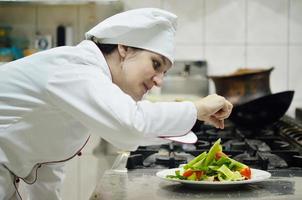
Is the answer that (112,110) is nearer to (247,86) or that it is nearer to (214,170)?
(214,170)

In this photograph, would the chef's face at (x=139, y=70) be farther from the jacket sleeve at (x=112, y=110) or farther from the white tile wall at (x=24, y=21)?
the white tile wall at (x=24, y=21)

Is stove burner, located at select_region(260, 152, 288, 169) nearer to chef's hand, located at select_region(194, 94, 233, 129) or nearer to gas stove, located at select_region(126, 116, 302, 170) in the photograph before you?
gas stove, located at select_region(126, 116, 302, 170)

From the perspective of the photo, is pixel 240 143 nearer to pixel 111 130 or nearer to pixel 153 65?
pixel 153 65

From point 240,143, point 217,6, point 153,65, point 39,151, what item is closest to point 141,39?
point 153,65

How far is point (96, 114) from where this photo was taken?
0.98 m

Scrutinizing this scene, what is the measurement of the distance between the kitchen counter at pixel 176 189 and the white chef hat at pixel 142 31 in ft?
0.93

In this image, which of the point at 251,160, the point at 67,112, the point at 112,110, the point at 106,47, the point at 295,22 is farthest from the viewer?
the point at 295,22

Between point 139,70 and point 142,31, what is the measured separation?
0.09 m

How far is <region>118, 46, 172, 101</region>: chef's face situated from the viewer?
1.13 metres

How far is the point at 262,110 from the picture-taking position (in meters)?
1.81

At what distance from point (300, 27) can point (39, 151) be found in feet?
5.89

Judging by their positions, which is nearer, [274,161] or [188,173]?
[188,173]

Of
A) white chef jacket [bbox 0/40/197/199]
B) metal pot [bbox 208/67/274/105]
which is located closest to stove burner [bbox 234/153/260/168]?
white chef jacket [bbox 0/40/197/199]

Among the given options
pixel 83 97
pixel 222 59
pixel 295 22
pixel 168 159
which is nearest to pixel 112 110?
pixel 83 97
